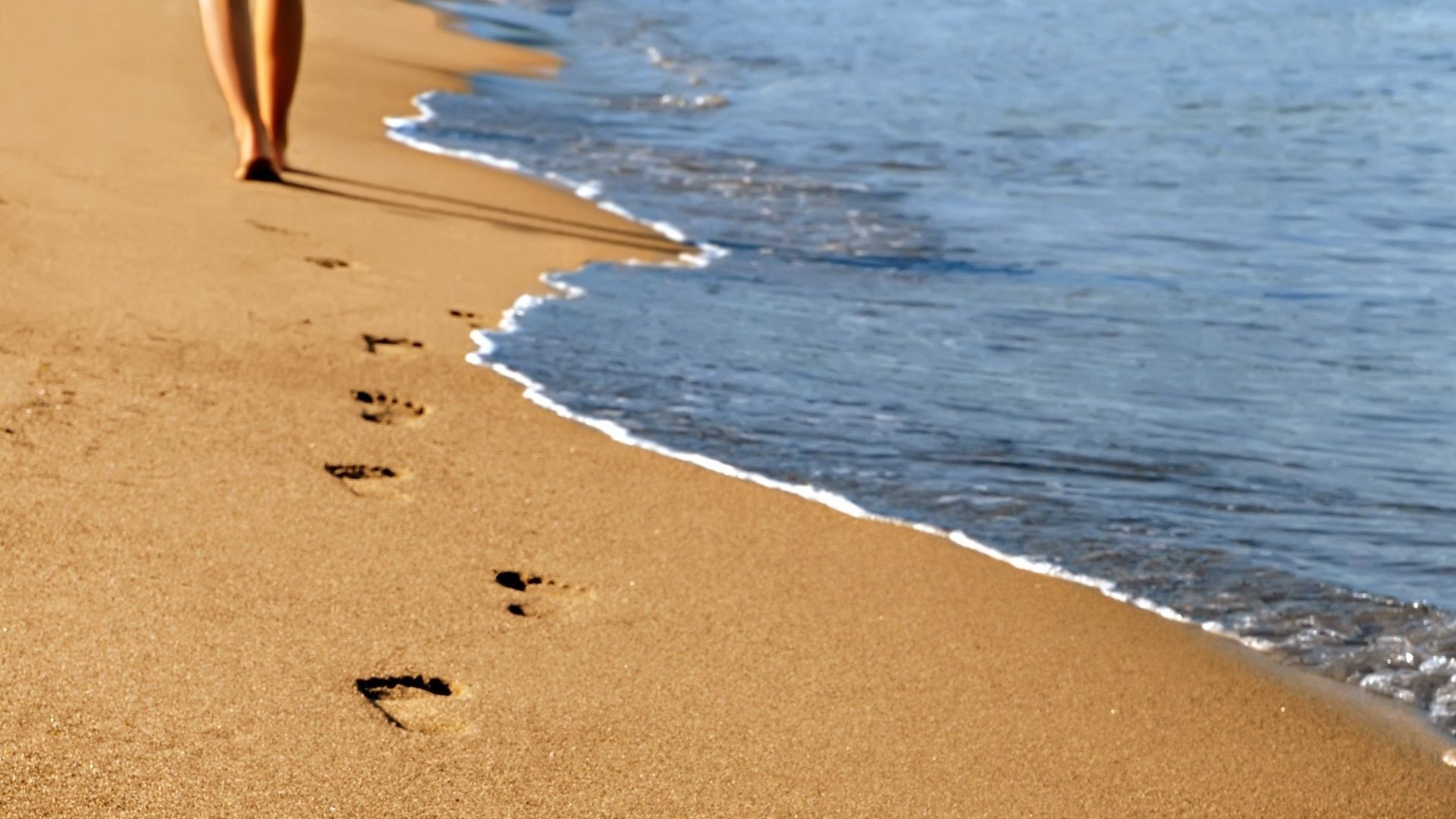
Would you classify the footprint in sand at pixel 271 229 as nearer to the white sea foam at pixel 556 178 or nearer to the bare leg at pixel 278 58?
the bare leg at pixel 278 58

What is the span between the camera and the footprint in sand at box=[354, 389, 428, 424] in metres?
3.33

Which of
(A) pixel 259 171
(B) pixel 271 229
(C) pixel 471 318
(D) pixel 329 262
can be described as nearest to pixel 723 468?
(C) pixel 471 318

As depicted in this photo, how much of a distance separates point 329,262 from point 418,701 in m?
2.16

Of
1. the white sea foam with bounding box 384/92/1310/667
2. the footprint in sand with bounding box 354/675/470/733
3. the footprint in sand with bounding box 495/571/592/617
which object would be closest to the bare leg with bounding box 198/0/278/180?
the white sea foam with bounding box 384/92/1310/667

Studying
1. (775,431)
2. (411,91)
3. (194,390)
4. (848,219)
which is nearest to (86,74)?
(411,91)

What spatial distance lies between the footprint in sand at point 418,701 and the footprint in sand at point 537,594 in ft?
0.86

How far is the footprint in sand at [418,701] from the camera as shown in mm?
2217

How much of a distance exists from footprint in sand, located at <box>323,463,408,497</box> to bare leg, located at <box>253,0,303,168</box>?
2.13 metres

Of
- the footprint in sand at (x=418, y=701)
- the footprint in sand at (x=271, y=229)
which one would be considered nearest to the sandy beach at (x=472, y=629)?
the footprint in sand at (x=418, y=701)

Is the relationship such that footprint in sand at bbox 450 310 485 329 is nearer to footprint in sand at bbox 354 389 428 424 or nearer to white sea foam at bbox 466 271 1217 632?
white sea foam at bbox 466 271 1217 632

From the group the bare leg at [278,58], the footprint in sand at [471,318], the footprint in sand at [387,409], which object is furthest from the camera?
the bare leg at [278,58]

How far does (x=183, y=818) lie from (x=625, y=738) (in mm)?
541

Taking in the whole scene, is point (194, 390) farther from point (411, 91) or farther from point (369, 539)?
point (411, 91)

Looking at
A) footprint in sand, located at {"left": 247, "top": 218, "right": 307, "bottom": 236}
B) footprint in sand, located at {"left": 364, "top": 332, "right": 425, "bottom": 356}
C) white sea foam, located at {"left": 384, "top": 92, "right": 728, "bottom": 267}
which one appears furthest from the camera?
white sea foam, located at {"left": 384, "top": 92, "right": 728, "bottom": 267}
